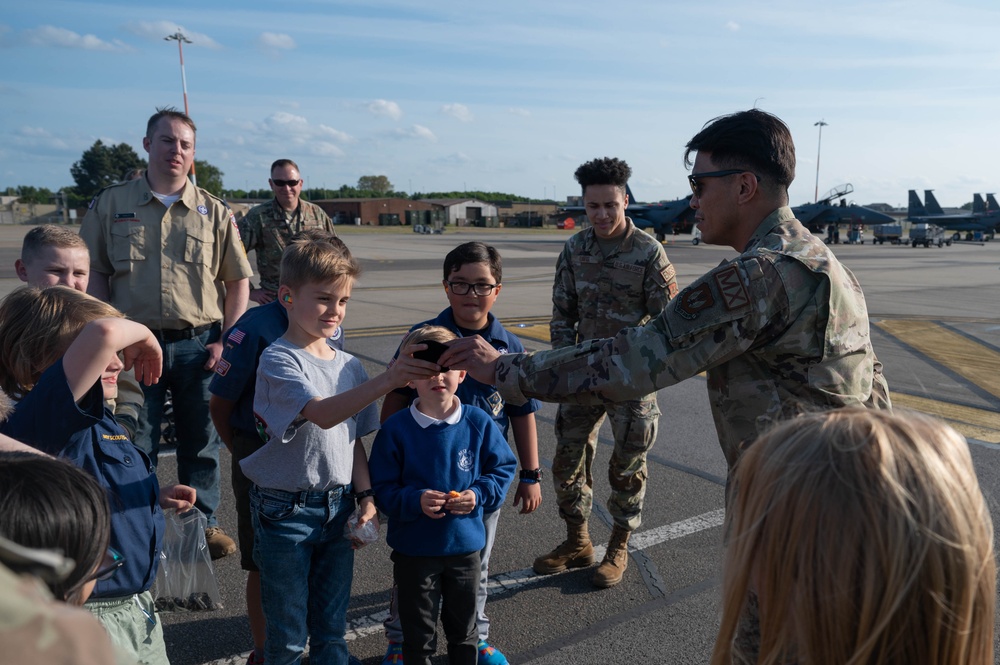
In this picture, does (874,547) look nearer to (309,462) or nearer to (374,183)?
(309,462)

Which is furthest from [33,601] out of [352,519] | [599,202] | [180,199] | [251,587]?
[180,199]

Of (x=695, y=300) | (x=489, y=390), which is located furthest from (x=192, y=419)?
(x=695, y=300)

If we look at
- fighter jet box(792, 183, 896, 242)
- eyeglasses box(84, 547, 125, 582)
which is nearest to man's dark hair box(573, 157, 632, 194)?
eyeglasses box(84, 547, 125, 582)

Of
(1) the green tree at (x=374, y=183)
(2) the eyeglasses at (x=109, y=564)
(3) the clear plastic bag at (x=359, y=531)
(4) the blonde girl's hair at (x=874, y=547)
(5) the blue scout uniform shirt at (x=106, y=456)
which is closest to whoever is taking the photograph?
(4) the blonde girl's hair at (x=874, y=547)

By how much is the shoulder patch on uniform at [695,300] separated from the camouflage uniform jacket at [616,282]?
1.83 m

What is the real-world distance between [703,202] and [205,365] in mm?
3161

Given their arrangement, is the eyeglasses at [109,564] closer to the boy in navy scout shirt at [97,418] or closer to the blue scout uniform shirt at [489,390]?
the boy in navy scout shirt at [97,418]

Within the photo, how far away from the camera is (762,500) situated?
1262 millimetres

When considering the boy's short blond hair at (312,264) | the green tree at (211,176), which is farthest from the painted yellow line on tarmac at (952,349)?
the green tree at (211,176)

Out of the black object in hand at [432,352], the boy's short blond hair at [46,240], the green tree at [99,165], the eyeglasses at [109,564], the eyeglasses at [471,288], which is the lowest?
the eyeglasses at [109,564]

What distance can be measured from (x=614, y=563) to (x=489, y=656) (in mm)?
1092

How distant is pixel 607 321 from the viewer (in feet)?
14.4

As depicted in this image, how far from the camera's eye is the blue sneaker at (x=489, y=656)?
3.23 meters

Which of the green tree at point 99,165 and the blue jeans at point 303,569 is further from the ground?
the green tree at point 99,165
